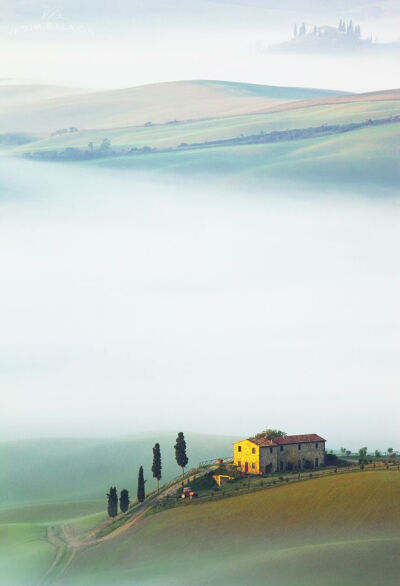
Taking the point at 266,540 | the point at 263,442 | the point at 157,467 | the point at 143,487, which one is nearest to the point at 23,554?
the point at 143,487

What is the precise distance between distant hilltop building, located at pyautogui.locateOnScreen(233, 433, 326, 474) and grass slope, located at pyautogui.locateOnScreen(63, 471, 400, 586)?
19.8ft

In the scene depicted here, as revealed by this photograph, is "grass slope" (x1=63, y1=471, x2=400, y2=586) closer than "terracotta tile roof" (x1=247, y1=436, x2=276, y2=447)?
Yes

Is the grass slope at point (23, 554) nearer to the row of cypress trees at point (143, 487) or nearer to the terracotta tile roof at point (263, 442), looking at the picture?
the row of cypress trees at point (143, 487)

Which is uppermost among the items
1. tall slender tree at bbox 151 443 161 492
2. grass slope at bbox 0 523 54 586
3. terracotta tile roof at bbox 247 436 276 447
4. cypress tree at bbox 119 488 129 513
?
terracotta tile roof at bbox 247 436 276 447

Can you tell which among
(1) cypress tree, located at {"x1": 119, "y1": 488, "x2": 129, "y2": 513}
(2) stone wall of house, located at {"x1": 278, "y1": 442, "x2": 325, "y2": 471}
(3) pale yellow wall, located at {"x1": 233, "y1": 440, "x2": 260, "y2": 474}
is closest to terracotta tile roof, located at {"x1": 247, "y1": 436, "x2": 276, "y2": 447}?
(3) pale yellow wall, located at {"x1": 233, "y1": 440, "x2": 260, "y2": 474}

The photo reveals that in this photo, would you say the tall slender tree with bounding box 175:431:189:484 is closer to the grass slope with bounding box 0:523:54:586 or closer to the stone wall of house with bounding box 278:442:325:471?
the stone wall of house with bounding box 278:442:325:471

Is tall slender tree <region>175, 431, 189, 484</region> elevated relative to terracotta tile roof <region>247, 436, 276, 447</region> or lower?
lower

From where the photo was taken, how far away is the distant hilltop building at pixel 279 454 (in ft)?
491

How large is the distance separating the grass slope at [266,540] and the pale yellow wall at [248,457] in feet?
20.4

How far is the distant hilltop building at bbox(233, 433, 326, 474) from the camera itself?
14962 cm

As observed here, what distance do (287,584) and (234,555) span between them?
12.8 m

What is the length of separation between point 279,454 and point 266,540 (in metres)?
15.0

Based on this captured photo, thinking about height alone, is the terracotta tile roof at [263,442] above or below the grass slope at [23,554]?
above

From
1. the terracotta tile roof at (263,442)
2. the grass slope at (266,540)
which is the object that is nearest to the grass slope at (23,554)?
the grass slope at (266,540)
